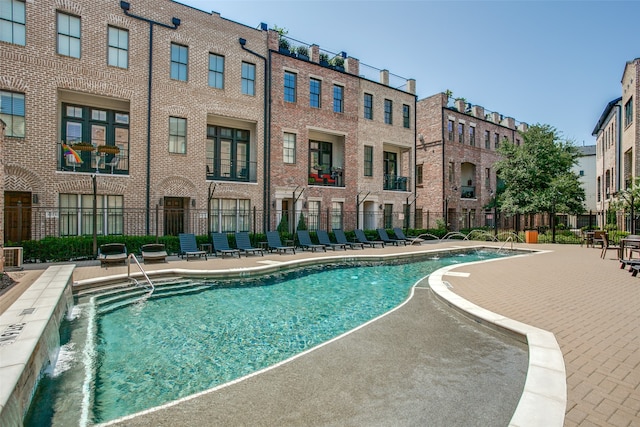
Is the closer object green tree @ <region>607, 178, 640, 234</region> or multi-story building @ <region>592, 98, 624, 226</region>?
green tree @ <region>607, 178, 640, 234</region>

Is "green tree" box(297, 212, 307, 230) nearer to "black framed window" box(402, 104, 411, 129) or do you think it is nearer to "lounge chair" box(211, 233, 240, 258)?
"lounge chair" box(211, 233, 240, 258)

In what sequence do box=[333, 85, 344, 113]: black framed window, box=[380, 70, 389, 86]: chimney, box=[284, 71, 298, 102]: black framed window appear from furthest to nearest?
box=[380, 70, 389, 86]: chimney, box=[333, 85, 344, 113]: black framed window, box=[284, 71, 298, 102]: black framed window

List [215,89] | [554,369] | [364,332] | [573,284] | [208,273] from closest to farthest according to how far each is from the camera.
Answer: [554,369], [364,332], [573,284], [208,273], [215,89]

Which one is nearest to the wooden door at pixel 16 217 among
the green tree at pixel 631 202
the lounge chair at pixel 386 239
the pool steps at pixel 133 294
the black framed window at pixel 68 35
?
the black framed window at pixel 68 35

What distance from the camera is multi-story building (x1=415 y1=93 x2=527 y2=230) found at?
2827cm

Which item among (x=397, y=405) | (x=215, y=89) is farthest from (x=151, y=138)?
(x=397, y=405)

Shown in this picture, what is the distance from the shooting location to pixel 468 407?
11.0ft

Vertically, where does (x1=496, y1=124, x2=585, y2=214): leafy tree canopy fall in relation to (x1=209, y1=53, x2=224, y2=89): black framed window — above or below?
below

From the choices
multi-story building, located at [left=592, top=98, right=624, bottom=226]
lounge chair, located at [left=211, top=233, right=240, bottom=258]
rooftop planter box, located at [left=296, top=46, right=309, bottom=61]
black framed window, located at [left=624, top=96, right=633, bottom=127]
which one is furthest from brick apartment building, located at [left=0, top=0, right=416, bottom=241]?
multi-story building, located at [left=592, top=98, right=624, bottom=226]

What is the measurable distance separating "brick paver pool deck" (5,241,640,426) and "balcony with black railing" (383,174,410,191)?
13176 mm

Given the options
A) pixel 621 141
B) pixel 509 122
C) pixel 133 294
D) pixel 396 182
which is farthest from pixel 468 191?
pixel 133 294

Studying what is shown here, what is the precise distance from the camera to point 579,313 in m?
5.90

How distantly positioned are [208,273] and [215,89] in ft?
35.0

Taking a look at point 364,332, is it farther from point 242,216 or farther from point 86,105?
point 86,105
